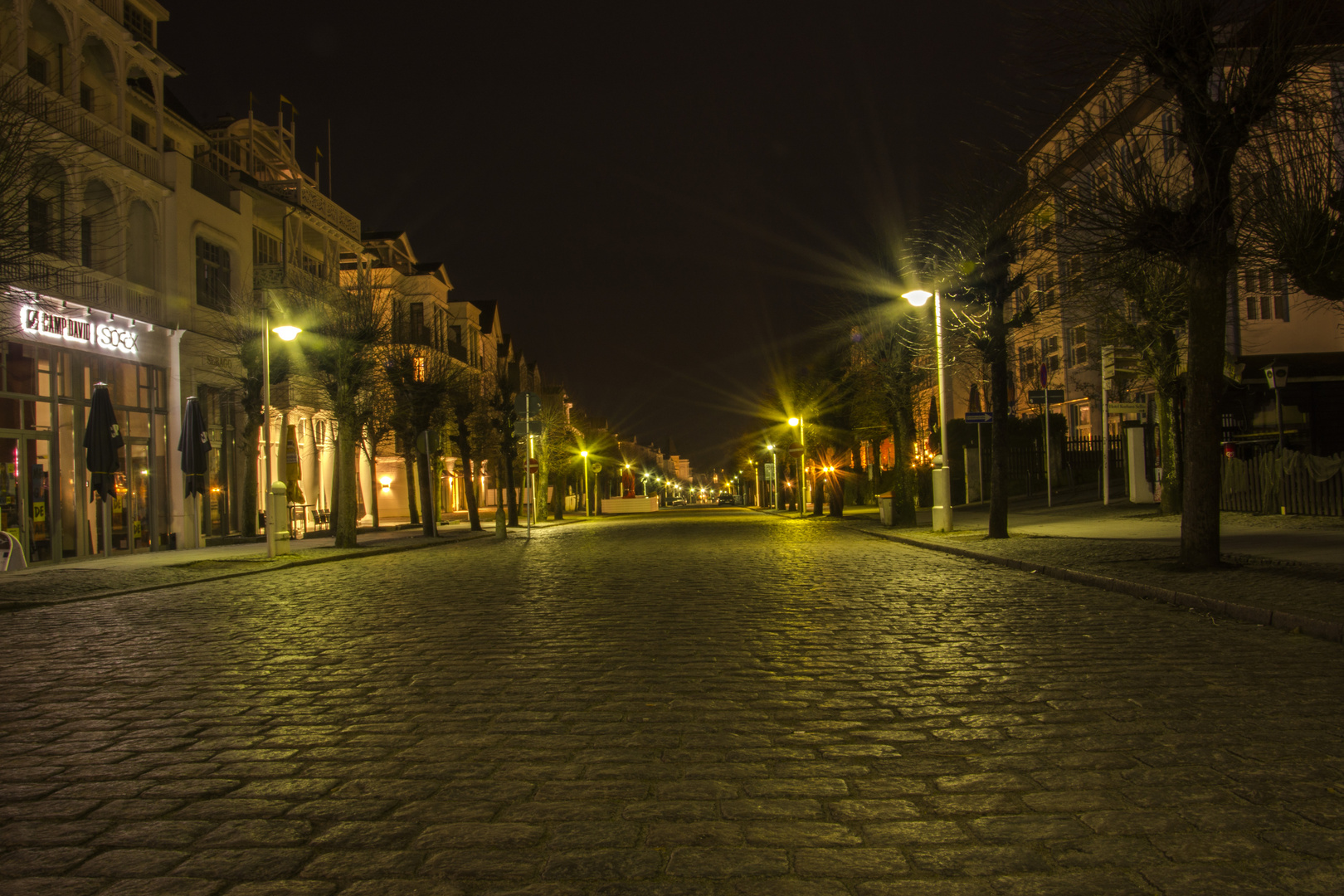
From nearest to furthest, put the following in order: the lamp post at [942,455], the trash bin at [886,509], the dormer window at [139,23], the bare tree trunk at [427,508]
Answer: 1. the lamp post at [942,455]
2. the dormer window at [139,23]
3. the trash bin at [886,509]
4. the bare tree trunk at [427,508]

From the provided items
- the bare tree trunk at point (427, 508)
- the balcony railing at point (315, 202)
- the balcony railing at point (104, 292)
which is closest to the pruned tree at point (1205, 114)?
the balcony railing at point (104, 292)

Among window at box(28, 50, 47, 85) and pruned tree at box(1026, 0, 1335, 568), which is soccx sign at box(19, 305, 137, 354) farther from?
pruned tree at box(1026, 0, 1335, 568)

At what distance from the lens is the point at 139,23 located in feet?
85.3

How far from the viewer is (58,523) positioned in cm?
1970

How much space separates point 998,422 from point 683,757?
1673cm

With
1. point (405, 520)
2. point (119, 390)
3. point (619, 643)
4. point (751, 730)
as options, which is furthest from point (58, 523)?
point (405, 520)

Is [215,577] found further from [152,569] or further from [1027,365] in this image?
[1027,365]

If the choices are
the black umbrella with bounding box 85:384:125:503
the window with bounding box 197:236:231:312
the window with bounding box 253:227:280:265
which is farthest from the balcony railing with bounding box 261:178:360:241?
the black umbrella with bounding box 85:384:125:503

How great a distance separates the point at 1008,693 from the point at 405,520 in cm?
4735

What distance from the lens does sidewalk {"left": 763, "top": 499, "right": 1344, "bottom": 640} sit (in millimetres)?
8992

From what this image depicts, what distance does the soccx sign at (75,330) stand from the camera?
18516 mm

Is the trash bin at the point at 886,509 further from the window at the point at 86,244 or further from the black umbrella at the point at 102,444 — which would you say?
the window at the point at 86,244

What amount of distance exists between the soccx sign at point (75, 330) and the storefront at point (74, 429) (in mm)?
18

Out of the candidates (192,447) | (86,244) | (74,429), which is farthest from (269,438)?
(86,244)
